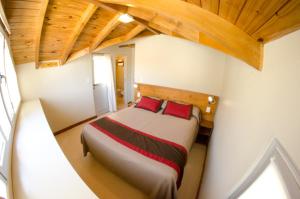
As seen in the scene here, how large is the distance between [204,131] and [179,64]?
1708 millimetres

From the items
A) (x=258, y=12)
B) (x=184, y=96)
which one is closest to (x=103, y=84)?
(x=184, y=96)

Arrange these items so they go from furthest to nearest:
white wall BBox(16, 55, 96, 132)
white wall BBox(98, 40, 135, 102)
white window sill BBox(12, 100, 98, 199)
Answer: white wall BBox(98, 40, 135, 102), white wall BBox(16, 55, 96, 132), white window sill BBox(12, 100, 98, 199)

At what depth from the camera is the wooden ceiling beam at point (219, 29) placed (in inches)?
35.5

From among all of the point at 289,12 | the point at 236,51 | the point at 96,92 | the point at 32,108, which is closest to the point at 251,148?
the point at 236,51

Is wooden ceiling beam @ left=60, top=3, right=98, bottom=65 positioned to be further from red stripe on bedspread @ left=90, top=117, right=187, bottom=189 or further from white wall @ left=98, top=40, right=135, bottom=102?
white wall @ left=98, top=40, right=135, bottom=102

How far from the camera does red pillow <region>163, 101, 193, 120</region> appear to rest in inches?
122

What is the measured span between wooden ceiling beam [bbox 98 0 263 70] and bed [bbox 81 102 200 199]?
148cm

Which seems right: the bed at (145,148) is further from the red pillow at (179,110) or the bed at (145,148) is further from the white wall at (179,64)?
the white wall at (179,64)

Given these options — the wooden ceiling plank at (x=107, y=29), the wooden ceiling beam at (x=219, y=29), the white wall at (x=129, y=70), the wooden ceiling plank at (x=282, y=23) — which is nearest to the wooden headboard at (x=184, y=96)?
the white wall at (x=129, y=70)

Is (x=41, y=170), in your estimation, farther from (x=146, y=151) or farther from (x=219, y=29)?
(x=219, y=29)

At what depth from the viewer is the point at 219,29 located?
2.97 ft

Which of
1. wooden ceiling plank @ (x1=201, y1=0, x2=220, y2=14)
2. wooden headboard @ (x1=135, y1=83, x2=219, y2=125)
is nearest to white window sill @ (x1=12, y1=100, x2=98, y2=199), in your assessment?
wooden ceiling plank @ (x1=201, y1=0, x2=220, y2=14)

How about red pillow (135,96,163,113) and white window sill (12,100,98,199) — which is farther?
red pillow (135,96,163,113)

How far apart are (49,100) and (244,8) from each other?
385 cm
